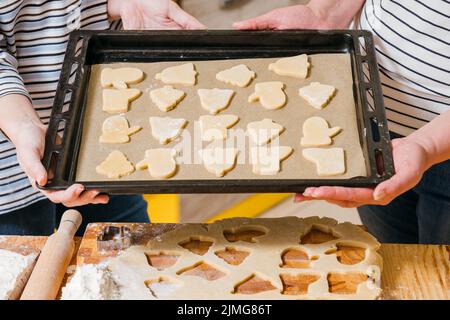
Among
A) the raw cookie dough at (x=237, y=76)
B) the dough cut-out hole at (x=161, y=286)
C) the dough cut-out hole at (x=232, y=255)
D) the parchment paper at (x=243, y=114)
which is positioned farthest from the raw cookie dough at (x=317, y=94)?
the dough cut-out hole at (x=161, y=286)

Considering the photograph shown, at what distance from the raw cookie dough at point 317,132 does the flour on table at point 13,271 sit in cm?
52

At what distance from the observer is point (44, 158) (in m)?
1.26

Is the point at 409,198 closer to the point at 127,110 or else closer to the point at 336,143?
the point at 336,143

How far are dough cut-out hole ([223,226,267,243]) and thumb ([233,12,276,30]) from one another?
46 cm

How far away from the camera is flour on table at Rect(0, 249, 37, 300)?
1190 millimetres

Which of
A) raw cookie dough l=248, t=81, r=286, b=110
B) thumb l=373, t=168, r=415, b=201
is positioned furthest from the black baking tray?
raw cookie dough l=248, t=81, r=286, b=110

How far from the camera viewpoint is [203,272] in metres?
1.25

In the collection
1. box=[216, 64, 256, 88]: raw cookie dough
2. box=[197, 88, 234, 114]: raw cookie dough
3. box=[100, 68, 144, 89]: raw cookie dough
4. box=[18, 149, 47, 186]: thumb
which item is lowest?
box=[18, 149, 47, 186]: thumb

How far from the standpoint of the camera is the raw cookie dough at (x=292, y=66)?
1500 millimetres

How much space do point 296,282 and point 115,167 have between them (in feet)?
1.20

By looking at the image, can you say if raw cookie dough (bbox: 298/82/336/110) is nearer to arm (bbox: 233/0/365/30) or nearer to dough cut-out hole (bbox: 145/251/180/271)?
arm (bbox: 233/0/365/30)

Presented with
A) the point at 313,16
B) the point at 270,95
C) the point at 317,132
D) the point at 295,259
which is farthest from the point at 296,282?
the point at 313,16

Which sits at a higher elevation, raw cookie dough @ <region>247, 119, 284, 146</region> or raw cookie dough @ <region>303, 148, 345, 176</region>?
raw cookie dough @ <region>303, 148, 345, 176</region>

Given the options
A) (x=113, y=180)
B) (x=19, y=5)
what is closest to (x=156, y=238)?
(x=113, y=180)
